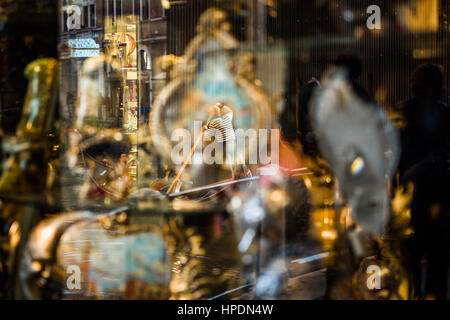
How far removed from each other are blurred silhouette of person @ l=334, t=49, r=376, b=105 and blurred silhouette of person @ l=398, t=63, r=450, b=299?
0.78 ft

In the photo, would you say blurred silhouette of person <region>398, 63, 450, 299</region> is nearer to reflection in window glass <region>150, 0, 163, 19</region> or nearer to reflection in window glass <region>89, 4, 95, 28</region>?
reflection in window glass <region>150, 0, 163, 19</region>

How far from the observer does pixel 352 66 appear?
12.5 ft

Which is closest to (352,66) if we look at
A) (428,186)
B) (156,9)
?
(428,186)

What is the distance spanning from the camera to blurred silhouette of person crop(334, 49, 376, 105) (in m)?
3.80

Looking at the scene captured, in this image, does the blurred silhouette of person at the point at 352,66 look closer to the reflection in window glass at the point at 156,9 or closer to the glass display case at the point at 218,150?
the glass display case at the point at 218,150

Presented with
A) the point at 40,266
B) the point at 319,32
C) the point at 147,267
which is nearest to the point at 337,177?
the point at 319,32

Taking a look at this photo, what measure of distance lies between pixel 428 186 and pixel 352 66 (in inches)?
36.5

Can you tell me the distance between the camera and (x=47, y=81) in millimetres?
4176

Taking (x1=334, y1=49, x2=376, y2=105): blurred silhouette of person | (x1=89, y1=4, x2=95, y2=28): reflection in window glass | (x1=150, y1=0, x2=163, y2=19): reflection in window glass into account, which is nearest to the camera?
(x1=334, y1=49, x2=376, y2=105): blurred silhouette of person

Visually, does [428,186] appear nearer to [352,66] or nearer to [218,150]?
[352,66]

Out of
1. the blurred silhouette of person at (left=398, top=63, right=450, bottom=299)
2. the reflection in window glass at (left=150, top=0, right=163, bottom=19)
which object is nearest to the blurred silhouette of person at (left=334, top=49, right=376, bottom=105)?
the blurred silhouette of person at (left=398, top=63, right=450, bottom=299)

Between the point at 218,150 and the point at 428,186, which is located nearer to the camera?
the point at 428,186

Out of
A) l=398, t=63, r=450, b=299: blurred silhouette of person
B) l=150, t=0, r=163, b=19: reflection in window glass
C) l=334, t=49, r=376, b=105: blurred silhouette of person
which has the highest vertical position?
l=150, t=0, r=163, b=19: reflection in window glass
